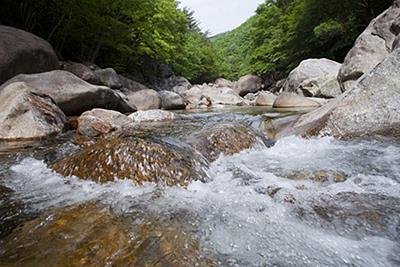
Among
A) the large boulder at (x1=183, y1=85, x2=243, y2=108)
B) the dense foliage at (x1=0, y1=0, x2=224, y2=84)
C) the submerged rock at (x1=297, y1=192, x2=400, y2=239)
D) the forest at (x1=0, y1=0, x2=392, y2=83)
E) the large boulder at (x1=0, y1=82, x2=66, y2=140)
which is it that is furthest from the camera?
the large boulder at (x1=183, y1=85, x2=243, y2=108)

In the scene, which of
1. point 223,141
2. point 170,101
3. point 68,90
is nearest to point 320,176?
point 223,141

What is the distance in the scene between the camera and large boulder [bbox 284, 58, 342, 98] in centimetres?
1153

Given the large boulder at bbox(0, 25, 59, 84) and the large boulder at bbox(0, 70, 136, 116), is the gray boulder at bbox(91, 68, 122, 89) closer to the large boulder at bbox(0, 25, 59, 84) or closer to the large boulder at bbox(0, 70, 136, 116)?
the large boulder at bbox(0, 25, 59, 84)

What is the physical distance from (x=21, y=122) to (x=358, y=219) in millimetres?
6220

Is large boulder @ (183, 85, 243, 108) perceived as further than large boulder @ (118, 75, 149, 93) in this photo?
Yes

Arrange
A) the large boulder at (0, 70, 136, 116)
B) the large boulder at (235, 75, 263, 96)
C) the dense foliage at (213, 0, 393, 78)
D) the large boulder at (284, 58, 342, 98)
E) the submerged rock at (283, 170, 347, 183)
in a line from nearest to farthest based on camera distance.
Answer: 1. the submerged rock at (283, 170, 347, 183)
2. the large boulder at (0, 70, 136, 116)
3. the large boulder at (284, 58, 342, 98)
4. the dense foliage at (213, 0, 393, 78)
5. the large boulder at (235, 75, 263, 96)

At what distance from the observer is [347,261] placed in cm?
158

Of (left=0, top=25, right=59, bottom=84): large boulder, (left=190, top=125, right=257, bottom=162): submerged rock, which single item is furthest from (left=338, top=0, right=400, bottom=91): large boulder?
(left=0, top=25, right=59, bottom=84): large boulder

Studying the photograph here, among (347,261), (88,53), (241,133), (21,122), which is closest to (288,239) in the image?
(347,261)

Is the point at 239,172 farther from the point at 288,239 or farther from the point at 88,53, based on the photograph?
the point at 88,53

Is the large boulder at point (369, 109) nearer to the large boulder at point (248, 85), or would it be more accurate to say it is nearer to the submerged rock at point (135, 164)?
the submerged rock at point (135, 164)

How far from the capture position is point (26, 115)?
575 cm

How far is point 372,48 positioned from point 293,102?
10.5 feet

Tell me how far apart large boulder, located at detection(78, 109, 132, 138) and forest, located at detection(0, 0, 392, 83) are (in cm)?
822
